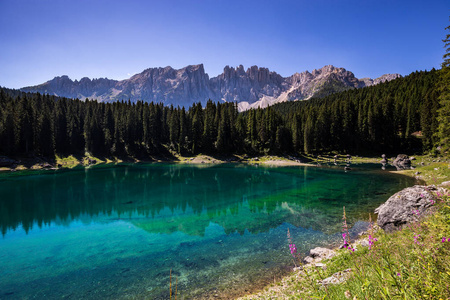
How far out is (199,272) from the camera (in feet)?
44.0

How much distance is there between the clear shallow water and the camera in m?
12.4

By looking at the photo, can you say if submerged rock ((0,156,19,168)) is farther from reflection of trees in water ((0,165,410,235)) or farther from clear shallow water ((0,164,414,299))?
clear shallow water ((0,164,414,299))

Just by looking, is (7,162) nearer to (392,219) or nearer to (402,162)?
(392,219)

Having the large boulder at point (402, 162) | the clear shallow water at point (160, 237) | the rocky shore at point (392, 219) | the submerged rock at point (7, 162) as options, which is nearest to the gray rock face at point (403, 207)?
the rocky shore at point (392, 219)

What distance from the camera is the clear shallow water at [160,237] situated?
40.7 ft

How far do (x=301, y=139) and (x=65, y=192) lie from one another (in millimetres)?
92455

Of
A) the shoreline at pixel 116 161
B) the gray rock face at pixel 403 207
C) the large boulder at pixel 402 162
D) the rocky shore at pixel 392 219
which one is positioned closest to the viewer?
the rocky shore at pixel 392 219

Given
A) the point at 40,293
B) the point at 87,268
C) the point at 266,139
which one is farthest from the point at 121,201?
the point at 266,139

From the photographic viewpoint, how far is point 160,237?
63.5 feet

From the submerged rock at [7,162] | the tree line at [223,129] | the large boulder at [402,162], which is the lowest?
the large boulder at [402,162]

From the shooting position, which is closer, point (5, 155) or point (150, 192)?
point (150, 192)

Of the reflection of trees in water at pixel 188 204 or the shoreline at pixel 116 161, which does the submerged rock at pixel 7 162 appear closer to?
the shoreline at pixel 116 161

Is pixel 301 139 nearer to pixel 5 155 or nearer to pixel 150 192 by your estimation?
pixel 150 192

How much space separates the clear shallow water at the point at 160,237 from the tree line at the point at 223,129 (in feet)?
216
